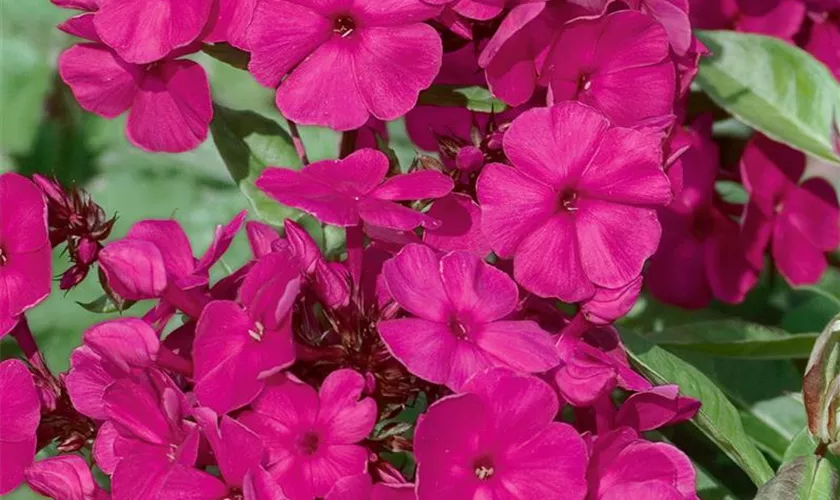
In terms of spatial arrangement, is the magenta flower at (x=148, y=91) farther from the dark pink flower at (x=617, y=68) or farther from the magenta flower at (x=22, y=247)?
the dark pink flower at (x=617, y=68)

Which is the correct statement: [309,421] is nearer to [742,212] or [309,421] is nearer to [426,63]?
[426,63]

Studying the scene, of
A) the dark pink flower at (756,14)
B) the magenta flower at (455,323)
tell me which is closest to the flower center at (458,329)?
the magenta flower at (455,323)

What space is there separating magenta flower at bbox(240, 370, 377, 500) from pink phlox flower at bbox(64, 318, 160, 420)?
79 mm

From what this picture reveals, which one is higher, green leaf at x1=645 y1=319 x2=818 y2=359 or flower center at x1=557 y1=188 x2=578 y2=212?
flower center at x1=557 y1=188 x2=578 y2=212

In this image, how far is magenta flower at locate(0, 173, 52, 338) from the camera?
3.02 feet

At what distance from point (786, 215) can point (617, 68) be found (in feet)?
1.66

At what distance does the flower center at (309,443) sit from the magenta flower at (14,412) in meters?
0.19

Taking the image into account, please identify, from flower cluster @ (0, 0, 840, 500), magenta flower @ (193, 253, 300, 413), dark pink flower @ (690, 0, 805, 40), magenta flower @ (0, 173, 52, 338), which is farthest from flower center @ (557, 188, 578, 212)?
dark pink flower @ (690, 0, 805, 40)

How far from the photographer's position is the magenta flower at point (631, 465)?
2.85 ft

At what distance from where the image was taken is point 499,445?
84 centimetres

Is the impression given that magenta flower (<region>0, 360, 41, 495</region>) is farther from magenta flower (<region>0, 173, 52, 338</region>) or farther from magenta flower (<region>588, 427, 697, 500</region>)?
magenta flower (<region>588, 427, 697, 500</region>)

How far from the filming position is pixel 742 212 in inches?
57.1

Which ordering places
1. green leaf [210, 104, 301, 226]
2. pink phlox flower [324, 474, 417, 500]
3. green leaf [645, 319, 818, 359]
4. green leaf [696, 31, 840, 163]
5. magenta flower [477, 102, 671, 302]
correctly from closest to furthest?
pink phlox flower [324, 474, 417, 500]
magenta flower [477, 102, 671, 302]
green leaf [210, 104, 301, 226]
green leaf [645, 319, 818, 359]
green leaf [696, 31, 840, 163]

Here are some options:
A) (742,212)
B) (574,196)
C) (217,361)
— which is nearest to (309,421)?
(217,361)
